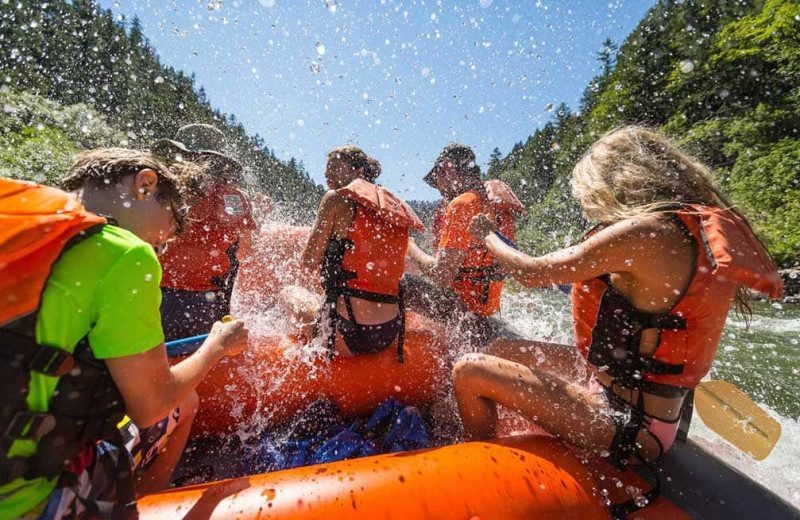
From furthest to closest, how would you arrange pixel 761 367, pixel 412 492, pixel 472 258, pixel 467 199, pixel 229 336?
1. pixel 761 367
2. pixel 472 258
3. pixel 467 199
4. pixel 229 336
5. pixel 412 492

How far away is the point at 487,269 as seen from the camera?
3.99 m

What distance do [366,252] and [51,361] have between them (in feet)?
6.99

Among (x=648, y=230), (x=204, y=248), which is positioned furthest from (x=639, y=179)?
(x=204, y=248)

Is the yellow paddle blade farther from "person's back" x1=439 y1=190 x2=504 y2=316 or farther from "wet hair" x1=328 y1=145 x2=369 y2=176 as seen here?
"wet hair" x1=328 y1=145 x2=369 y2=176

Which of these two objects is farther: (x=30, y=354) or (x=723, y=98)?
(x=723, y=98)

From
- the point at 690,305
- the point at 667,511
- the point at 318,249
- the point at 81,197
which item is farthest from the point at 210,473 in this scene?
the point at 690,305

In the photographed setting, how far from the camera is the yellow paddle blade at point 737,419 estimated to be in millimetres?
2080

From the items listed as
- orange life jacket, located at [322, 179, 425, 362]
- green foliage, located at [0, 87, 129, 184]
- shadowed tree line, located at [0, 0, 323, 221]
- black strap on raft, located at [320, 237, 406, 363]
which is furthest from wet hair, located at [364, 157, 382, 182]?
shadowed tree line, located at [0, 0, 323, 221]

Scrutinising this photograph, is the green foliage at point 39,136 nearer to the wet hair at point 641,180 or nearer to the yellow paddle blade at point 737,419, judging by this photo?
the wet hair at point 641,180

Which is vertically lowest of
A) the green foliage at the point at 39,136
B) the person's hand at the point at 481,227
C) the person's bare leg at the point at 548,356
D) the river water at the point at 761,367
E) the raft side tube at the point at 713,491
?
the river water at the point at 761,367

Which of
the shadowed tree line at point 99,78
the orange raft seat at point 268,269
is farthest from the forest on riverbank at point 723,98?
the shadowed tree line at point 99,78

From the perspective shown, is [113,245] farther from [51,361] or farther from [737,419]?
[737,419]

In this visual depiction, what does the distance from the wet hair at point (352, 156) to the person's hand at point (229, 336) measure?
2040 mm

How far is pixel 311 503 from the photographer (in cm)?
151
